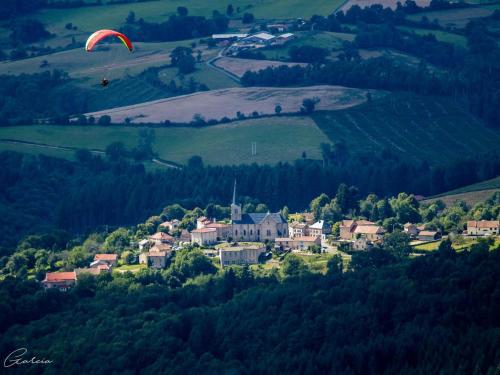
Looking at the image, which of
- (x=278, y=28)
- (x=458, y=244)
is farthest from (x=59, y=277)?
(x=278, y=28)

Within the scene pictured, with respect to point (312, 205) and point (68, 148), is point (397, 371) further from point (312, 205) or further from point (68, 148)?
point (68, 148)

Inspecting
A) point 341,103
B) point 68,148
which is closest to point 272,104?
point 341,103

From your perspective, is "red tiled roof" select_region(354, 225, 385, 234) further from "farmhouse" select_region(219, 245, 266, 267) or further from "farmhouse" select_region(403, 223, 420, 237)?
"farmhouse" select_region(219, 245, 266, 267)

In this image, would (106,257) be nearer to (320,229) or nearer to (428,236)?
(320,229)

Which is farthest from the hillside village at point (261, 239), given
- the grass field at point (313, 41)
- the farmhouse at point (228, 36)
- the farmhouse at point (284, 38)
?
the farmhouse at point (228, 36)

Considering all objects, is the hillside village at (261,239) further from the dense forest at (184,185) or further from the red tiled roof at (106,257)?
the dense forest at (184,185)

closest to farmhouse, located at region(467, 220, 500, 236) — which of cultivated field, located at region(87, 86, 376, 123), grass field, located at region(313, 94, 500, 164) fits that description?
grass field, located at region(313, 94, 500, 164)
